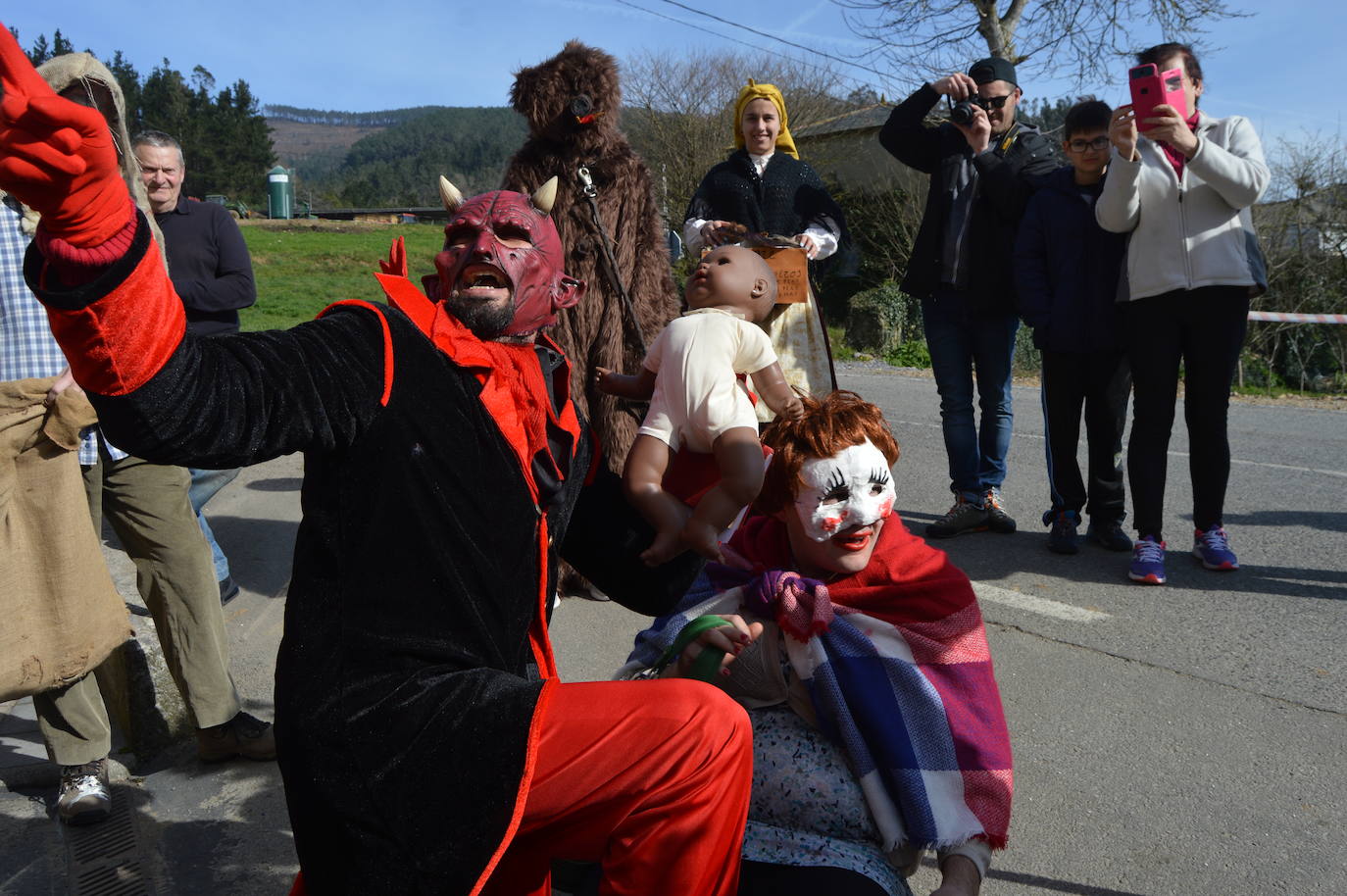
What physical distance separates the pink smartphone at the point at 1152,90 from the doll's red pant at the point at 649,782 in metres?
3.30

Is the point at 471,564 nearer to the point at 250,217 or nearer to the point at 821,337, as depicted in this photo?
the point at 821,337

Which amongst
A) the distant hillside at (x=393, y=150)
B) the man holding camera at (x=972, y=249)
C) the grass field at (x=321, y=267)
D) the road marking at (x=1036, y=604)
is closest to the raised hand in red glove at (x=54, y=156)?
the road marking at (x=1036, y=604)

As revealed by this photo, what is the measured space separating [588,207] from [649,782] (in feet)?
9.79

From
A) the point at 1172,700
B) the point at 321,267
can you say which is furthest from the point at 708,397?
the point at 321,267

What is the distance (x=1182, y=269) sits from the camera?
4.22m

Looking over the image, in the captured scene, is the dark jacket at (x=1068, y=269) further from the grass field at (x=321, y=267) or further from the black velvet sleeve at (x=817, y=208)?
the grass field at (x=321, y=267)

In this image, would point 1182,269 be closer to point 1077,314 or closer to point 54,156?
point 1077,314

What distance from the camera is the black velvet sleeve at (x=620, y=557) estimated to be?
7.68 ft

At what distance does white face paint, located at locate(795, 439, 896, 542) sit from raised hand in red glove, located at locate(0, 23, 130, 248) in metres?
1.33

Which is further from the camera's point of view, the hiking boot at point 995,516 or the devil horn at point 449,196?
the hiking boot at point 995,516

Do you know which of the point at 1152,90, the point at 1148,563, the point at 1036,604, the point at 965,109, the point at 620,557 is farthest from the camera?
the point at 965,109

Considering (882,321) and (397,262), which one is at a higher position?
(397,262)

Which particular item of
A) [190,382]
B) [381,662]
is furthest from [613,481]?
[190,382]

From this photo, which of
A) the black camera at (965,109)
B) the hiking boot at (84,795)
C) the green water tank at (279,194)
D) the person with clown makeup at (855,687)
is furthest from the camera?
the green water tank at (279,194)
